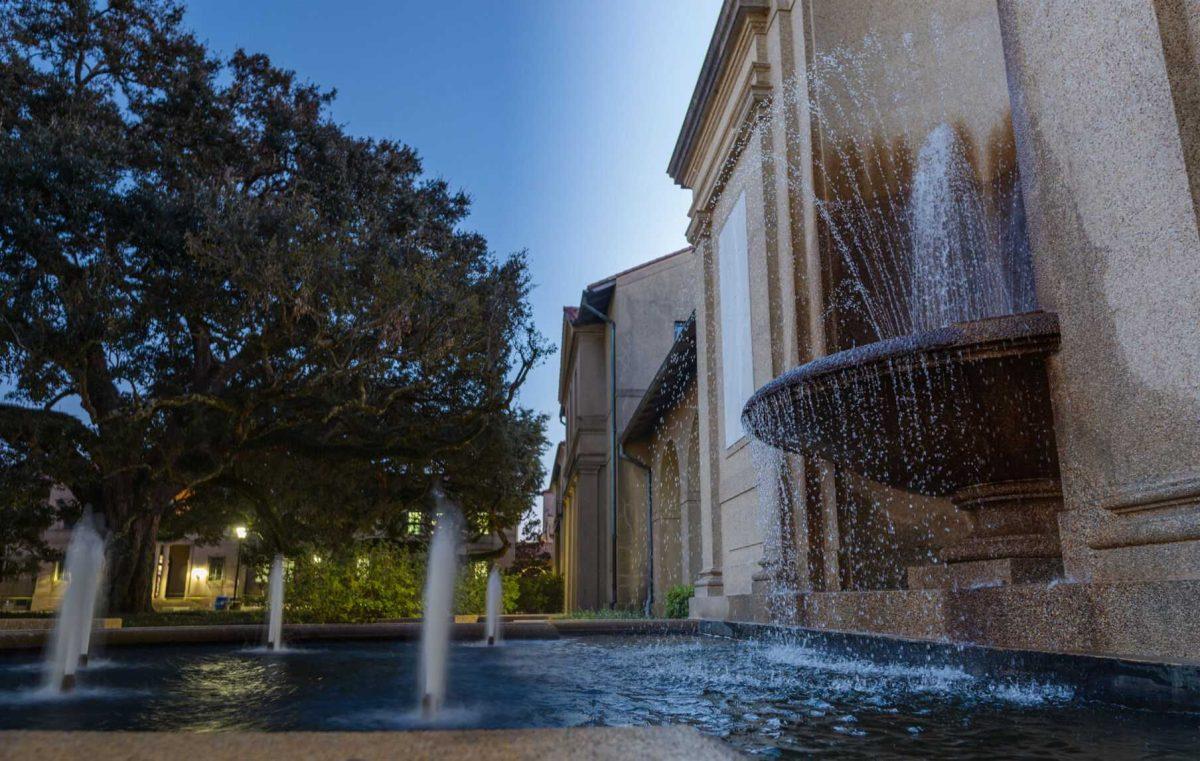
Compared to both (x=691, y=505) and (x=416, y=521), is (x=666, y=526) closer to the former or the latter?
(x=691, y=505)

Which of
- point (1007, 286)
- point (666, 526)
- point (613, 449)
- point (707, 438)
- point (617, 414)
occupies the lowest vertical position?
point (666, 526)

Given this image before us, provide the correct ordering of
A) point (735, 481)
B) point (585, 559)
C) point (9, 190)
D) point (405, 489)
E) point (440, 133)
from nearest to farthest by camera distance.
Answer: point (735, 481) → point (9, 190) → point (405, 489) → point (585, 559) → point (440, 133)

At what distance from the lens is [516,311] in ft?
58.6

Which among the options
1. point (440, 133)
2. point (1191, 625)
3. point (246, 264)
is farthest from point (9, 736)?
point (440, 133)

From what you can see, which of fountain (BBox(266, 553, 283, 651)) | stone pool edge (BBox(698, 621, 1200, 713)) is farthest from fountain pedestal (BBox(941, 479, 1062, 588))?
fountain (BBox(266, 553, 283, 651))

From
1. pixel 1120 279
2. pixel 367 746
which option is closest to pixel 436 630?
→ pixel 367 746

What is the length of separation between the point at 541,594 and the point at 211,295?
17.8m

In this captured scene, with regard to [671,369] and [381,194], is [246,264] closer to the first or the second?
[381,194]

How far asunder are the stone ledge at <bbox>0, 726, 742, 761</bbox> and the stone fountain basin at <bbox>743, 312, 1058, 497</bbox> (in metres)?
3.43

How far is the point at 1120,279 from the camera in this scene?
388cm

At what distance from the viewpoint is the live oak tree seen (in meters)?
13.8

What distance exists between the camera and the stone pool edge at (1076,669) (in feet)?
8.28

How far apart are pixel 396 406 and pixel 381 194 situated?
16.4 feet

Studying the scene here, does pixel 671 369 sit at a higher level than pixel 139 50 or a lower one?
lower
